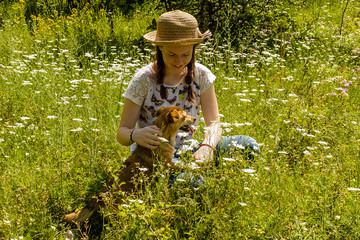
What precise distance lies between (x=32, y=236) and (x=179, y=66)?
1588mm

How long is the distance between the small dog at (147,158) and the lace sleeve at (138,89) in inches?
10.8

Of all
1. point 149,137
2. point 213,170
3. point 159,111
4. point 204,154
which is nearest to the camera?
Result: point 213,170

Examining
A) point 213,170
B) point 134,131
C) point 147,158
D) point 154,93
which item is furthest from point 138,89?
point 213,170

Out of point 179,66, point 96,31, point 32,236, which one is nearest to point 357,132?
point 179,66

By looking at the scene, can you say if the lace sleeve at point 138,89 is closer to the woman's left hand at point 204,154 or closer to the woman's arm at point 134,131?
the woman's arm at point 134,131

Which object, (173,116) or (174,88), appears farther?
(174,88)

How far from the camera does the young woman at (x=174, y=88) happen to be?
309 centimetres

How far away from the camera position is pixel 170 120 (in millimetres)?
2984

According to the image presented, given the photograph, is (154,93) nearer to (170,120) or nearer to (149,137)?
(170,120)

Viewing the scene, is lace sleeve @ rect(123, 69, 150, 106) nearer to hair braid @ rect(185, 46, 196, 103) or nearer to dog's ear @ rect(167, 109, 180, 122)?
hair braid @ rect(185, 46, 196, 103)

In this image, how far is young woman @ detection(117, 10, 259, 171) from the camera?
10.1 ft

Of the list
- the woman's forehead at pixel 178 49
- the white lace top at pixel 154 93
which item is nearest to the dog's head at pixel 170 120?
the white lace top at pixel 154 93

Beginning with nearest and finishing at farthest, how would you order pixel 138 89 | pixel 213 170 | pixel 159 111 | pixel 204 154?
1. pixel 213 170
2. pixel 204 154
3. pixel 159 111
4. pixel 138 89

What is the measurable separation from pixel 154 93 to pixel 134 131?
0.45 meters
